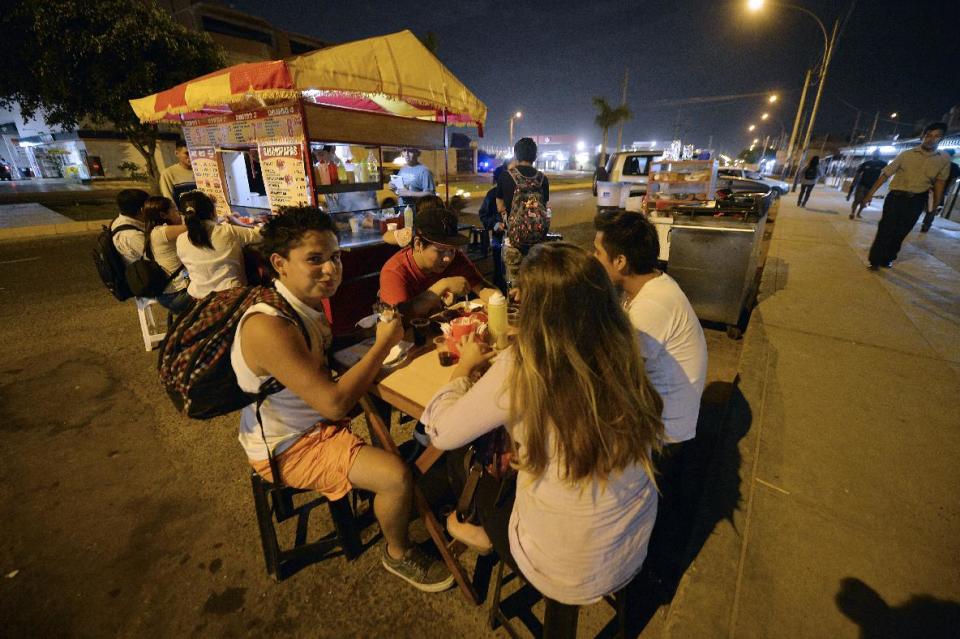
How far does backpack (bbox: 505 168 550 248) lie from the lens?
493cm

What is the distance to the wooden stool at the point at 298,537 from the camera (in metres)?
1.98

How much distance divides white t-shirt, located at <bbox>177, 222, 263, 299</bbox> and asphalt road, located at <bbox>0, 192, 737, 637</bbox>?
3.74 feet

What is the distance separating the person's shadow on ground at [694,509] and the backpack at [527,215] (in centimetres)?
274

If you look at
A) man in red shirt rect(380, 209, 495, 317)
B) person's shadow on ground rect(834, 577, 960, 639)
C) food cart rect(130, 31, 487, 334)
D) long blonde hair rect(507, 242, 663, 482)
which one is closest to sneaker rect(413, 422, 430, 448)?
man in red shirt rect(380, 209, 495, 317)

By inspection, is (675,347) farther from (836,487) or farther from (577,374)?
(836,487)

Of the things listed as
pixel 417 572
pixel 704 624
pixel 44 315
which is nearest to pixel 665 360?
pixel 704 624

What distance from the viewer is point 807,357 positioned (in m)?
3.92

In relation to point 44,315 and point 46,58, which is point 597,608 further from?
point 46,58

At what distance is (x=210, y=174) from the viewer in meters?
5.68

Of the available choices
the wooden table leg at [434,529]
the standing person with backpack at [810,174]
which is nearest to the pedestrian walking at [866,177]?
the standing person with backpack at [810,174]

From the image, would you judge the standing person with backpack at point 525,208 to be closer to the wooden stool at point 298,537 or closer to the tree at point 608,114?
the wooden stool at point 298,537

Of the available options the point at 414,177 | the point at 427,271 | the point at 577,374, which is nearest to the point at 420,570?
the point at 577,374

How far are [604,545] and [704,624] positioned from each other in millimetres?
978

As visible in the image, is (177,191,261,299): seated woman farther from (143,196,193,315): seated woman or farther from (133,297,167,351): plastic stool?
(133,297,167,351): plastic stool
